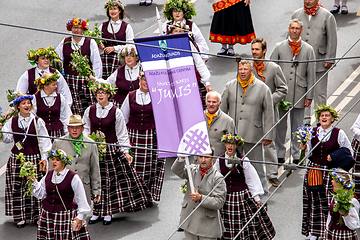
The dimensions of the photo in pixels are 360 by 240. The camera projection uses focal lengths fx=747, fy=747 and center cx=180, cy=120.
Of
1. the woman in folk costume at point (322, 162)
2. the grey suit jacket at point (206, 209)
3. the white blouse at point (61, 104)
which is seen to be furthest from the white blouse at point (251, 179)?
the white blouse at point (61, 104)

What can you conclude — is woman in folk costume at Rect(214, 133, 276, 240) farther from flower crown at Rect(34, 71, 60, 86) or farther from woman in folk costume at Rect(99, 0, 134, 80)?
woman in folk costume at Rect(99, 0, 134, 80)

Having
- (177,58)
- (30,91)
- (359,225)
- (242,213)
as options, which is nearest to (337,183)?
(359,225)

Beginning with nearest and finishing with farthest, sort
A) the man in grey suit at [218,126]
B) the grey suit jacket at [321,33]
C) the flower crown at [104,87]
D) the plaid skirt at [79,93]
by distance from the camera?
the man in grey suit at [218,126] → the flower crown at [104,87] → the grey suit jacket at [321,33] → the plaid skirt at [79,93]

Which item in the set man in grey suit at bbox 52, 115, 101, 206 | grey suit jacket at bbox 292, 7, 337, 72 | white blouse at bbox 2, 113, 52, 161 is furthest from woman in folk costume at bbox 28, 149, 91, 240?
grey suit jacket at bbox 292, 7, 337, 72

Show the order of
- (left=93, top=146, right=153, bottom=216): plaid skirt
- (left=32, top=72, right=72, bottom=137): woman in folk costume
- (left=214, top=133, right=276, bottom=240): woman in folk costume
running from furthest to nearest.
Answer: (left=32, top=72, right=72, bottom=137): woman in folk costume
(left=93, top=146, right=153, bottom=216): plaid skirt
(left=214, top=133, right=276, bottom=240): woman in folk costume

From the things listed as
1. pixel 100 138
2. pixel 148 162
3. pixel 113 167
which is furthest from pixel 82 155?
pixel 148 162

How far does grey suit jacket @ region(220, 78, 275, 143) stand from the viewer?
1115 cm

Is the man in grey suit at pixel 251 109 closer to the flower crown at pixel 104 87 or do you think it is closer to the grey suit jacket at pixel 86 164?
the flower crown at pixel 104 87

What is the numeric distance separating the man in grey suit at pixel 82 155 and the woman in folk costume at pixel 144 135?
1014 mm

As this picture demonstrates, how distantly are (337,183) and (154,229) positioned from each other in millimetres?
2988

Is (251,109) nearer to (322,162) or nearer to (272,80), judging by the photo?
(272,80)

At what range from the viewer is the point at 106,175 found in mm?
11414

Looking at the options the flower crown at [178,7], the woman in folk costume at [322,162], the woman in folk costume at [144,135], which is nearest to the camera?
the woman in folk costume at [322,162]

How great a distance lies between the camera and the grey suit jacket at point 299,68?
12.1 m
